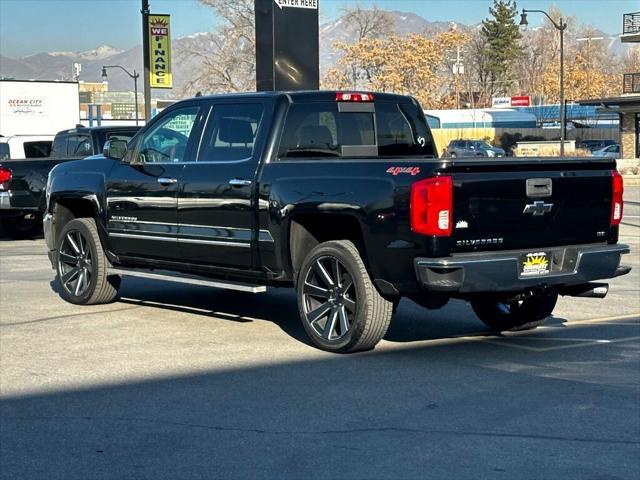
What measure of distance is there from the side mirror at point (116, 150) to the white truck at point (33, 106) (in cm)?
2652

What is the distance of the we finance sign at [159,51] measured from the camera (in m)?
28.9

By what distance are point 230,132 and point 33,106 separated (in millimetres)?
29666

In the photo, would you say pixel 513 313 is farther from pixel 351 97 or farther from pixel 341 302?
pixel 351 97

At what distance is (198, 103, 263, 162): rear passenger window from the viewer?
8.62 meters

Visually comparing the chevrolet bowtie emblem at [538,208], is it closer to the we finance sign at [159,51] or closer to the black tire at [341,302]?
the black tire at [341,302]

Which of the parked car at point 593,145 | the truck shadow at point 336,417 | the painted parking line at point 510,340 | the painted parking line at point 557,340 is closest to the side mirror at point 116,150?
the truck shadow at point 336,417

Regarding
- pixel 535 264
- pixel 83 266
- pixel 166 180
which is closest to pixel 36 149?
pixel 83 266

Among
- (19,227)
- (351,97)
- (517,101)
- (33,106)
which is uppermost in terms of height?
(517,101)

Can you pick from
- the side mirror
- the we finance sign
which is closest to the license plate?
the side mirror

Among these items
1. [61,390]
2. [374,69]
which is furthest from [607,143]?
[61,390]

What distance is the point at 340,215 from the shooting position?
25.6 ft

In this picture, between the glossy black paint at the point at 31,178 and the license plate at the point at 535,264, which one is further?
the glossy black paint at the point at 31,178

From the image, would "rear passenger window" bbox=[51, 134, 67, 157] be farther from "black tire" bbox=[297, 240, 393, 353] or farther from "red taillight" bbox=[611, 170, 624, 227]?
"red taillight" bbox=[611, 170, 624, 227]

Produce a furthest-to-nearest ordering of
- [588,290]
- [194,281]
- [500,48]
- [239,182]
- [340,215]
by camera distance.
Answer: [500,48] → [194,281] → [239,182] → [588,290] → [340,215]
